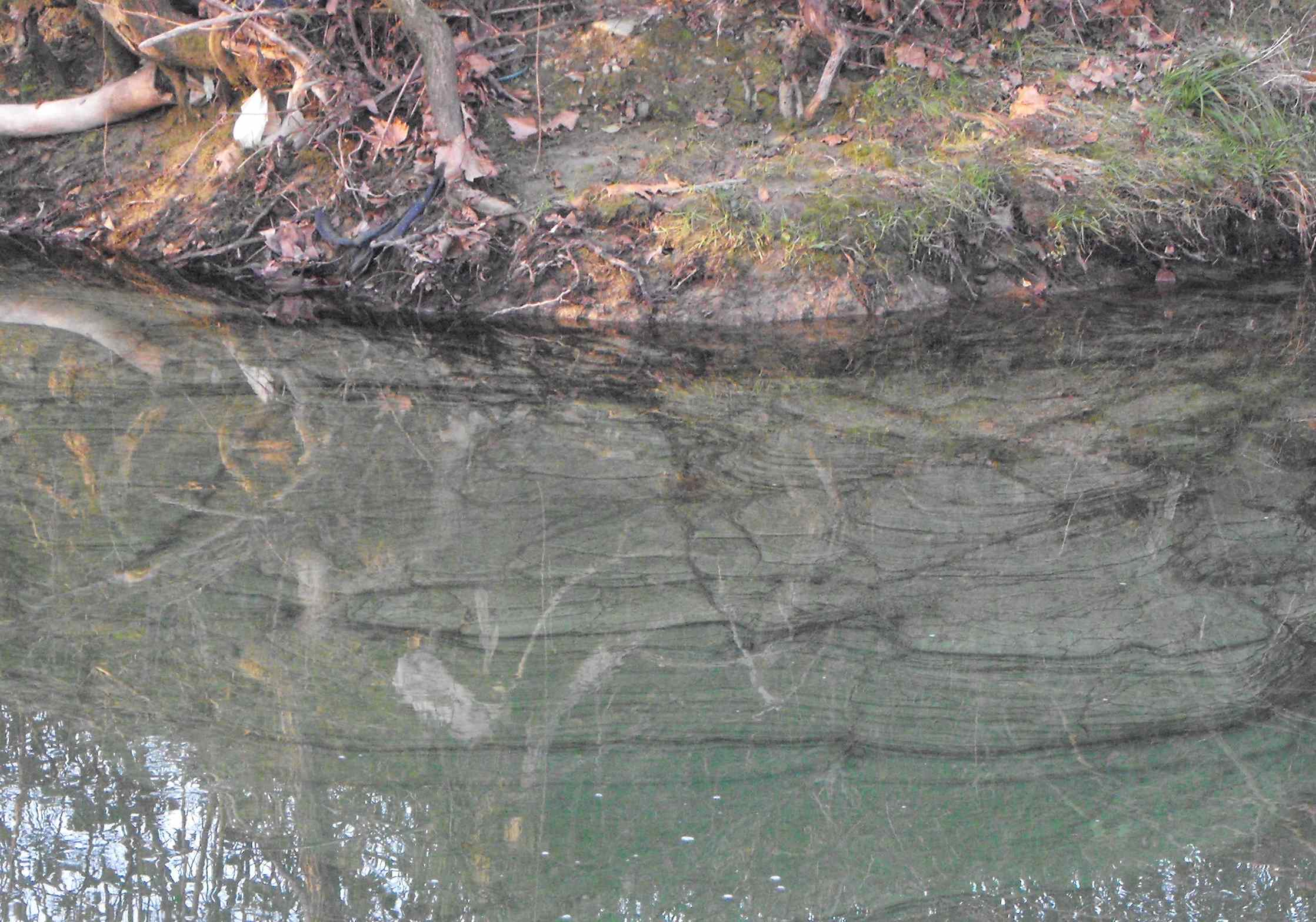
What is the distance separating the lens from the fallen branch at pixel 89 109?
218 inches

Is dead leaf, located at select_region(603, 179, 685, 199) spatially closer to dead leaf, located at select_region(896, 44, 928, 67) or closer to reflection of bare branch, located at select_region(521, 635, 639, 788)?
dead leaf, located at select_region(896, 44, 928, 67)

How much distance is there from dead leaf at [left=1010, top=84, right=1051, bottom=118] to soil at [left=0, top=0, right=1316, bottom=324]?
15 millimetres

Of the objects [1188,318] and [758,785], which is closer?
[758,785]

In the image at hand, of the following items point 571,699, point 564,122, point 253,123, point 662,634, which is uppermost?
point 253,123

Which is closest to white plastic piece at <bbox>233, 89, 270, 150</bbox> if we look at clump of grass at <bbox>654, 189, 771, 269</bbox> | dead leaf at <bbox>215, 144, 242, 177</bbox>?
dead leaf at <bbox>215, 144, 242, 177</bbox>

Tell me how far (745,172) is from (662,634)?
263 centimetres

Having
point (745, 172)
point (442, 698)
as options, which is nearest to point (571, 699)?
point (442, 698)

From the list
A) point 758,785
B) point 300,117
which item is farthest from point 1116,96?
point 758,785

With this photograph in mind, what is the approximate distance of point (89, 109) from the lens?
18.3 feet

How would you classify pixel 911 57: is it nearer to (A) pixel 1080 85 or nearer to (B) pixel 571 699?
(A) pixel 1080 85

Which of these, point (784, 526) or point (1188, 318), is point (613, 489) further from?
point (1188, 318)

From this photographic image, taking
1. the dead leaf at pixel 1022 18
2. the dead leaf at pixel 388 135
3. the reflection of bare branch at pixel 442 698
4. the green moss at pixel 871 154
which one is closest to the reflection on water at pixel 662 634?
the reflection of bare branch at pixel 442 698

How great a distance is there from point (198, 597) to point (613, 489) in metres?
1.03

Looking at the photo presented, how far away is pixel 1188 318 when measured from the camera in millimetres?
4293
